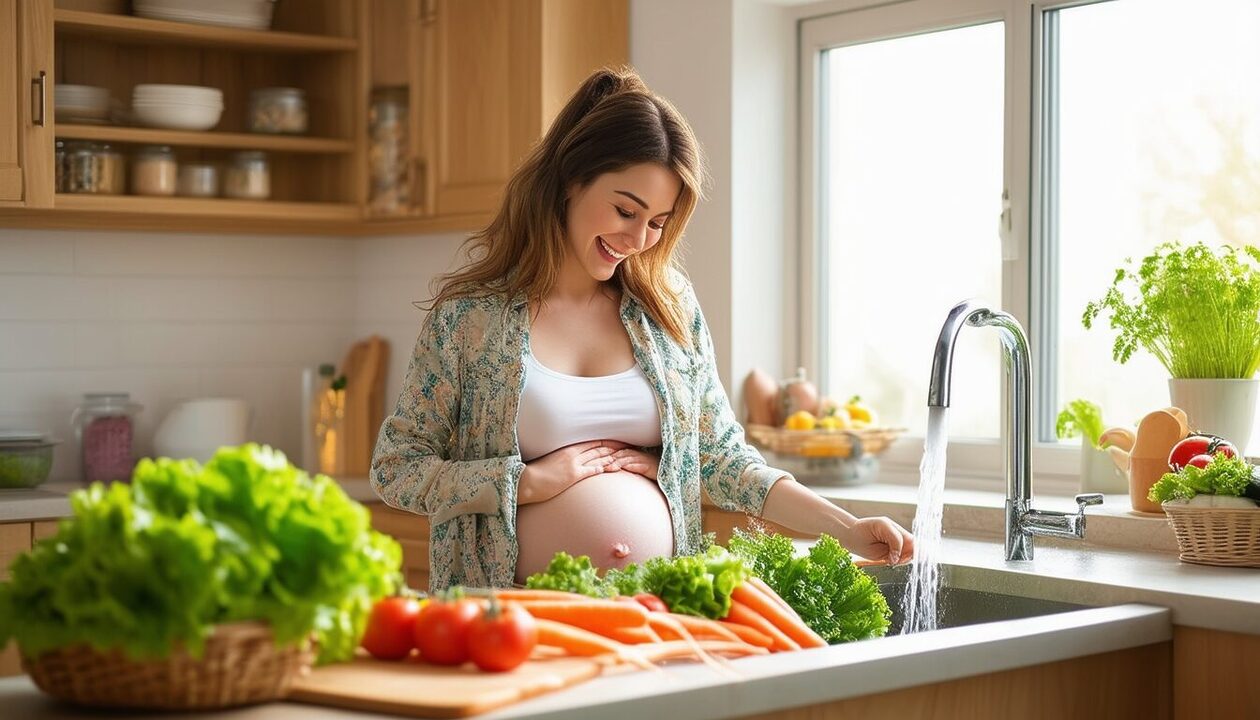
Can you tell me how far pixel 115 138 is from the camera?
360cm

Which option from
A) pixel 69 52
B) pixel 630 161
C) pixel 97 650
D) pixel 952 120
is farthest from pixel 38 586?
pixel 69 52

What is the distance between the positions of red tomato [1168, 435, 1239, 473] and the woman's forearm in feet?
1.90

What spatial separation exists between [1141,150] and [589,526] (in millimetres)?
1550

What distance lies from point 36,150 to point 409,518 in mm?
→ 1194

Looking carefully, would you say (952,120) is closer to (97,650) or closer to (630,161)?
(630,161)

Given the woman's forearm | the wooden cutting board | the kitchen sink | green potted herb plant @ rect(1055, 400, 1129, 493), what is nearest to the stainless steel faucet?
the kitchen sink

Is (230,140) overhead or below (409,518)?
overhead

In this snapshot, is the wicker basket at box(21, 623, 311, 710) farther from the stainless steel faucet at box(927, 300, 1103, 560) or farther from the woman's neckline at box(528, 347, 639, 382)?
the stainless steel faucet at box(927, 300, 1103, 560)

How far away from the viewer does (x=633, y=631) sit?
1555 millimetres

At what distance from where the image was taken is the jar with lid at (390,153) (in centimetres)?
391

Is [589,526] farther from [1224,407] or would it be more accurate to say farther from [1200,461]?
[1224,407]

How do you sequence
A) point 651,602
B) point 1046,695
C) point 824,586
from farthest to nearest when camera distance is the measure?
point 824,586 < point 1046,695 < point 651,602

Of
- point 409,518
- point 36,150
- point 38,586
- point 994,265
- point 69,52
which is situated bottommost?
point 409,518

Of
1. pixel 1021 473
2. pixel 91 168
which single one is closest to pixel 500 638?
pixel 1021 473
